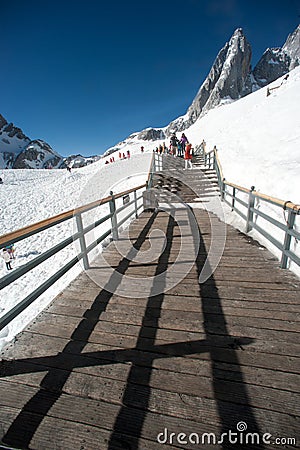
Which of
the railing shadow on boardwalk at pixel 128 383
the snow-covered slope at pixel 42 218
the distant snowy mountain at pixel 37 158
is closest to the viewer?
the railing shadow on boardwalk at pixel 128 383

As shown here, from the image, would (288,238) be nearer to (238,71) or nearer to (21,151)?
(238,71)

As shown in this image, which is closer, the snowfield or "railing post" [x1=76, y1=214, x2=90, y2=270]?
"railing post" [x1=76, y1=214, x2=90, y2=270]

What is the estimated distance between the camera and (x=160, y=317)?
2412mm

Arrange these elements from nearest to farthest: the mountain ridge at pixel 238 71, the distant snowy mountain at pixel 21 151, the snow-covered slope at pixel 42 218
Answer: the snow-covered slope at pixel 42 218, the mountain ridge at pixel 238 71, the distant snowy mountain at pixel 21 151

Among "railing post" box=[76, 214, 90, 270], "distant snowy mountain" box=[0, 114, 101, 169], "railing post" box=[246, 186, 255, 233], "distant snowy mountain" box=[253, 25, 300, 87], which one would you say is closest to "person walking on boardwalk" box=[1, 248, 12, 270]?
"railing post" box=[76, 214, 90, 270]

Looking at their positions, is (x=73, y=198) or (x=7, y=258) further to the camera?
(x=73, y=198)

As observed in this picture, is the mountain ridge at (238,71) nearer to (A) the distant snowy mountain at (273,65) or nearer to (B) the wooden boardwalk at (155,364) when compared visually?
(A) the distant snowy mountain at (273,65)

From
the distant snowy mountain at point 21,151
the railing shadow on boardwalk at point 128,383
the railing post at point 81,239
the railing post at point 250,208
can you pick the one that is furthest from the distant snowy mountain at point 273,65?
the distant snowy mountain at point 21,151

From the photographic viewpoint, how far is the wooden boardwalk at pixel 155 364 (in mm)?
1384

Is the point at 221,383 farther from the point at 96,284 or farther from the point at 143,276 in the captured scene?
the point at 96,284

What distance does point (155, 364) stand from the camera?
1813 mm

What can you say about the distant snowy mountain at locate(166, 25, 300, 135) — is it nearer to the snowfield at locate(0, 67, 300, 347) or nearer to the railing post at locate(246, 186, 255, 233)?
the snowfield at locate(0, 67, 300, 347)

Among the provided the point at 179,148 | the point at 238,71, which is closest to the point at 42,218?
the point at 179,148

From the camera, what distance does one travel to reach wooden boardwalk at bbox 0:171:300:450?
1.38 m
